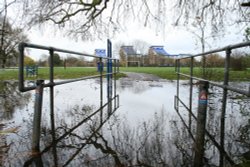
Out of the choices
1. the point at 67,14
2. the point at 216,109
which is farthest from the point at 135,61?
the point at 216,109

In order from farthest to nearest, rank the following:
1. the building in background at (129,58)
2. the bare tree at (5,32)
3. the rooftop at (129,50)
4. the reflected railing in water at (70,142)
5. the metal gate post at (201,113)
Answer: the rooftop at (129,50) → the building in background at (129,58) → the bare tree at (5,32) → the metal gate post at (201,113) → the reflected railing in water at (70,142)

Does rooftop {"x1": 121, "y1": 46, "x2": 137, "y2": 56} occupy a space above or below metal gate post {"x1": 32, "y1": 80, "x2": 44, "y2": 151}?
above

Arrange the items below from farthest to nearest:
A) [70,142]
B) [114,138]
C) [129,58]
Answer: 1. [129,58]
2. [114,138]
3. [70,142]

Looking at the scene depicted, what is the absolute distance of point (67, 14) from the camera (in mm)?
7785

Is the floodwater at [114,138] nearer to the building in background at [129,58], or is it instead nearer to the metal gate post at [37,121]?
the metal gate post at [37,121]

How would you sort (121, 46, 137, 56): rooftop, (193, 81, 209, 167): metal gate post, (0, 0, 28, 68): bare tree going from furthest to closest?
(121, 46, 137, 56): rooftop → (0, 0, 28, 68): bare tree → (193, 81, 209, 167): metal gate post

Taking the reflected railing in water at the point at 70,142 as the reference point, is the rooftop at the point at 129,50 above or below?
above

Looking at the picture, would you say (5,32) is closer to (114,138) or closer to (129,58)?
(114,138)

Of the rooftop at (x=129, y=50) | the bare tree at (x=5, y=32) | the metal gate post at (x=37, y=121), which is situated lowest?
the metal gate post at (x=37, y=121)

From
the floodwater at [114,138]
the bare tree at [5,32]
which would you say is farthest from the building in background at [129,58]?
the floodwater at [114,138]

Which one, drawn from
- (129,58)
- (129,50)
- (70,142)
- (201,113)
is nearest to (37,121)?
(70,142)

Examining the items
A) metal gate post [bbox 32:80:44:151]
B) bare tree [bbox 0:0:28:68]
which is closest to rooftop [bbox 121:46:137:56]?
bare tree [bbox 0:0:28:68]

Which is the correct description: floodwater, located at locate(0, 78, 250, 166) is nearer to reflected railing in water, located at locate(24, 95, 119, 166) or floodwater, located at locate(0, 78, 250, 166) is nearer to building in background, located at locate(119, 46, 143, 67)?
reflected railing in water, located at locate(24, 95, 119, 166)

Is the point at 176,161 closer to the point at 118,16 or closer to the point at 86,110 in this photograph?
Result: the point at 86,110
